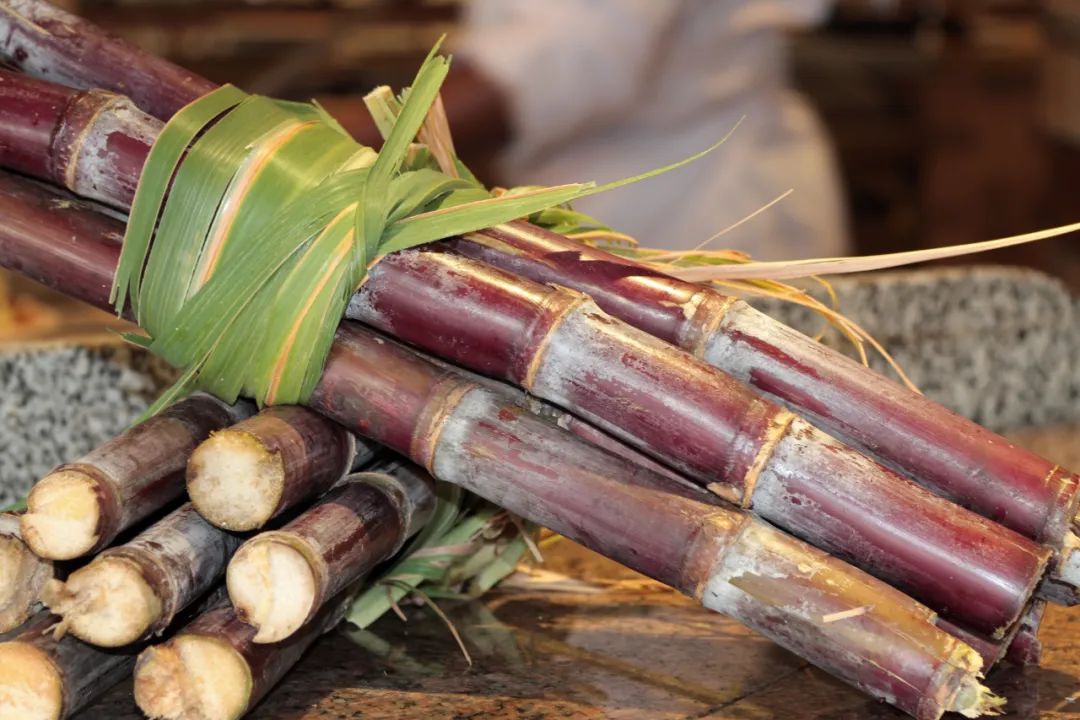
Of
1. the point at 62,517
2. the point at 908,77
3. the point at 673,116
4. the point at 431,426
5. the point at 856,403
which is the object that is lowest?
the point at 62,517

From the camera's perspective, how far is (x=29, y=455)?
45.9 inches

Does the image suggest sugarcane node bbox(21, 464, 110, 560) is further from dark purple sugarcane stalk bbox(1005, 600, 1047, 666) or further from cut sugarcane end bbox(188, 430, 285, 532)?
dark purple sugarcane stalk bbox(1005, 600, 1047, 666)

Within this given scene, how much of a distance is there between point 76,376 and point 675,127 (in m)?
1.29

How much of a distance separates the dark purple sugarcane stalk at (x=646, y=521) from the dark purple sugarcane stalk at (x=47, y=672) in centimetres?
20

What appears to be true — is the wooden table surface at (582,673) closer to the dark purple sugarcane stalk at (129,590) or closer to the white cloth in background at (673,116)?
the dark purple sugarcane stalk at (129,590)

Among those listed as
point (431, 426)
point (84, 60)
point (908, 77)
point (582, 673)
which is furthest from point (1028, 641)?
point (908, 77)

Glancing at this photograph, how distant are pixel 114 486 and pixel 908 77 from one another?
15.4 feet

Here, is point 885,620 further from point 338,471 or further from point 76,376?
point 76,376

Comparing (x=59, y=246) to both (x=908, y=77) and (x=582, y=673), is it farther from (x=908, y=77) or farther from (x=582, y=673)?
(x=908, y=77)

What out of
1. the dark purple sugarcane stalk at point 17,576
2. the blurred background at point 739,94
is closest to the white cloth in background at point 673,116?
the blurred background at point 739,94

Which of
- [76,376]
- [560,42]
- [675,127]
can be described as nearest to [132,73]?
[76,376]

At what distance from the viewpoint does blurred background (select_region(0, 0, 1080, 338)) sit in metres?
1.98

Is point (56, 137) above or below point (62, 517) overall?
above

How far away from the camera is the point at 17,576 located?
0.77 meters
